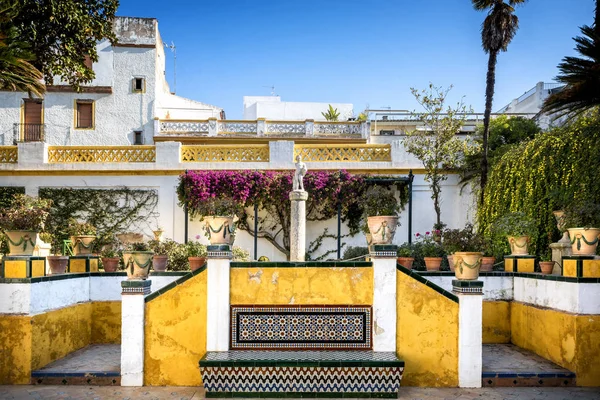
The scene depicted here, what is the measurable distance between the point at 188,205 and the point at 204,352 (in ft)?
28.3

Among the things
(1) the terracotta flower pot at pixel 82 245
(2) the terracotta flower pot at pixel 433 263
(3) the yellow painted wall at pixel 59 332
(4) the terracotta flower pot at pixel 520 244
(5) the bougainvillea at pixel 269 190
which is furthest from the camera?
(5) the bougainvillea at pixel 269 190

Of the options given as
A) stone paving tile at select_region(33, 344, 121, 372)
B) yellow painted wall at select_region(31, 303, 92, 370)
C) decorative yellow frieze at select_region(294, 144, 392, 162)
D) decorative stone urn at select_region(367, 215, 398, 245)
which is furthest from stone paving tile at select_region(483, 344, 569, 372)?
decorative yellow frieze at select_region(294, 144, 392, 162)

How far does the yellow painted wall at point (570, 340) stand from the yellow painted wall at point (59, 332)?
22.6 ft

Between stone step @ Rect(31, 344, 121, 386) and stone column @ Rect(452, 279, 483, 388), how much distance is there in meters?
4.39

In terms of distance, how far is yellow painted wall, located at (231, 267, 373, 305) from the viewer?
689 centimetres

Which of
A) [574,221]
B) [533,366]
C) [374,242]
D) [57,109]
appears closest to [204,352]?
[374,242]

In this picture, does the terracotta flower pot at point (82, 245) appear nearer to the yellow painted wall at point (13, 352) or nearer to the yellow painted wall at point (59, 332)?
the yellow painted wall at point (59, 332)

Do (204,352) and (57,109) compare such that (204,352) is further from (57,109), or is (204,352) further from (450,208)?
(57,109)

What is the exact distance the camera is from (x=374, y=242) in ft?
23.5

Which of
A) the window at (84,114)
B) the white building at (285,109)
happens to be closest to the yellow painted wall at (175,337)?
the window at (84,114)

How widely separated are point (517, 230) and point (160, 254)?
7.04 meters

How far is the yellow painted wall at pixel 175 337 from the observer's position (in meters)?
6.83

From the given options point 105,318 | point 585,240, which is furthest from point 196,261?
point 585,240

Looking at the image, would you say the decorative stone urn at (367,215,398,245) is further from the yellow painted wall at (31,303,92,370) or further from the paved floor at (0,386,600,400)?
the yellow painted wall at (31,303,92,370)
